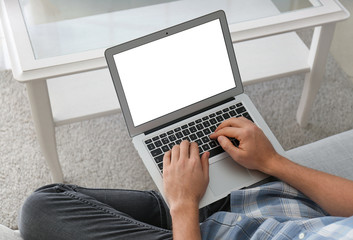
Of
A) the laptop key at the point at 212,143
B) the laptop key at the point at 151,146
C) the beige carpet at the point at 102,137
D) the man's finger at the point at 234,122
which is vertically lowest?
the beige carpet at the point at 102,137

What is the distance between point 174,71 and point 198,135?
17 centimetres

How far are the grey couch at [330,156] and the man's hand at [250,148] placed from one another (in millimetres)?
147

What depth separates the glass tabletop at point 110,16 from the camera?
134cm

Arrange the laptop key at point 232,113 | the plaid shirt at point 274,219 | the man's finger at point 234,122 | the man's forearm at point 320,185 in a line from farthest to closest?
the laptop key at point 232,113
the man's finger at point 234,122
the man's forearm at point 320,185
the plaid shirt at point 274,219

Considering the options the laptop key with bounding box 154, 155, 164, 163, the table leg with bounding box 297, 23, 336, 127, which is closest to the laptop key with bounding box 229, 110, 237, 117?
the laptop key with bounding box 154, 155, 164, 163

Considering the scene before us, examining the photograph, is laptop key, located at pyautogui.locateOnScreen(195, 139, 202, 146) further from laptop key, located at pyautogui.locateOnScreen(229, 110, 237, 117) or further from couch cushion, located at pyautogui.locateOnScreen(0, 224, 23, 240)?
couch cushion, located at pyautogui.locateOnScreen(0, 224, 23, 240)

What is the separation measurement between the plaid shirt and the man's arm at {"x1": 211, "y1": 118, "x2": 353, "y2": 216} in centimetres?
3

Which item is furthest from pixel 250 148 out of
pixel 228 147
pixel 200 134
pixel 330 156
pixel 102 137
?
pixel 102 137

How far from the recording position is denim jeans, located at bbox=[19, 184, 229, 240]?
1052 millimetres

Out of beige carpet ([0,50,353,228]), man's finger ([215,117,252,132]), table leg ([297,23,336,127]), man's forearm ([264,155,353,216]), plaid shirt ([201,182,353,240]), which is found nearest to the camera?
plaid shirt ([201,182,353,240])

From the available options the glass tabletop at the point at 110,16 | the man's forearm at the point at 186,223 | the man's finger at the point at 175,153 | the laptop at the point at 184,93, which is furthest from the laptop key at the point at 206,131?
the glass tabletop at the point at 110,16

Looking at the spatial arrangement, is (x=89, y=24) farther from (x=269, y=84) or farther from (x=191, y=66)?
(x=269, y=84)

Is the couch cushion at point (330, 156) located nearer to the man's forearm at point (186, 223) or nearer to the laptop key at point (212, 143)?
the laptop key at point (212, 143)

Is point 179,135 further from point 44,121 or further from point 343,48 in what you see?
point 343,48
